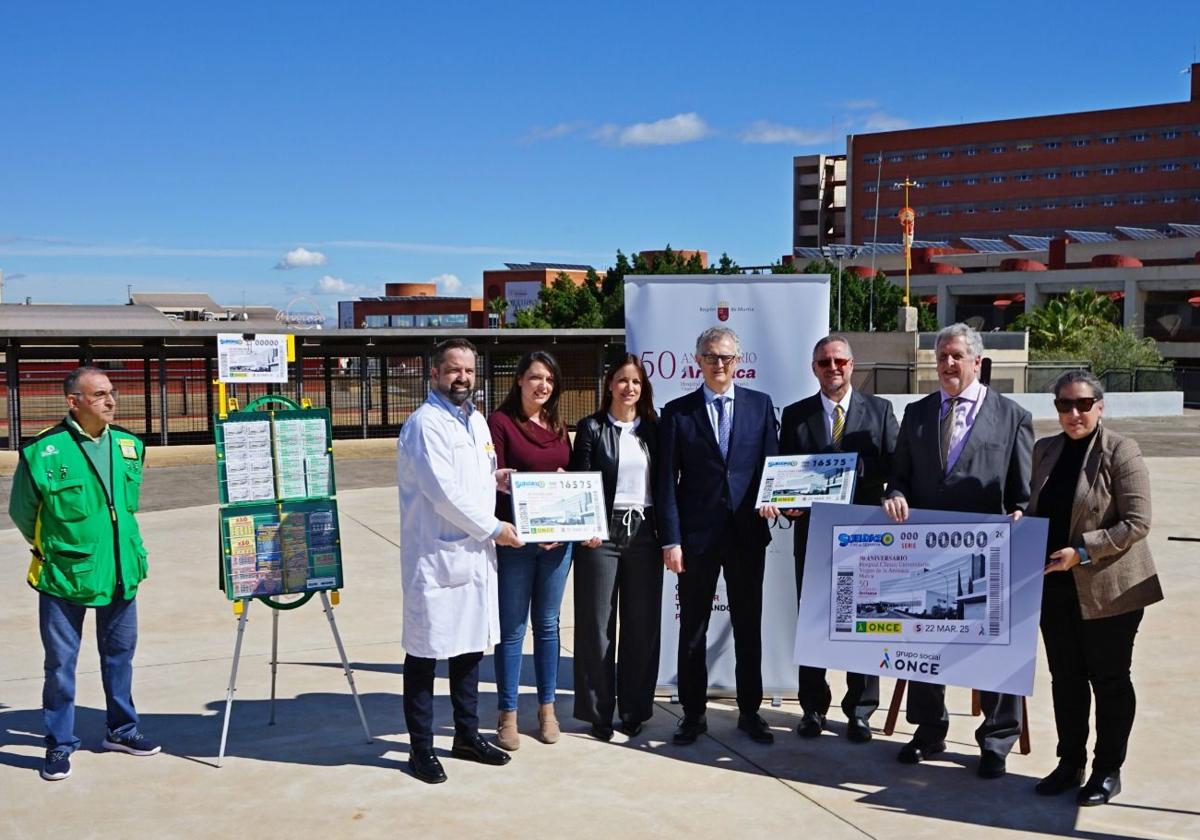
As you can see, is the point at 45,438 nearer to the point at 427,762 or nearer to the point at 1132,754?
the point at 427,762

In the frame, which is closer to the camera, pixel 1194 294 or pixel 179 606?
pixel 179 606

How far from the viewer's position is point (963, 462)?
535 centimetres

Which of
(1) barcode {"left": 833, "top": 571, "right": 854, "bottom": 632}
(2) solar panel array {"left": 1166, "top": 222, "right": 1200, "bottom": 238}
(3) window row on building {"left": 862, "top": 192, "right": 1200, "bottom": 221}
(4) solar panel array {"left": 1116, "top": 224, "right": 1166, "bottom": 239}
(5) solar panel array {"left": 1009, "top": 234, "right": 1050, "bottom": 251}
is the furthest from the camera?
(3) window row on building {"left": 862, "top": 192, "right": 1200, "bottom": 221}

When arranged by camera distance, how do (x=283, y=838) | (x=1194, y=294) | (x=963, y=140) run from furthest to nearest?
(x=963, y=140), (x=1194, y=294), (x=283, y=838)

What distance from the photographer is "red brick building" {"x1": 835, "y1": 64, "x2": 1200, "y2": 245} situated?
3526 inches

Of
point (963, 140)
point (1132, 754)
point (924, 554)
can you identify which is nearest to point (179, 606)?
point (924, 554)

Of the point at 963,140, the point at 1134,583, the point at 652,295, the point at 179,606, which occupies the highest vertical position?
the point at 963,140

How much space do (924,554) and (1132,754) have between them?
1.56m

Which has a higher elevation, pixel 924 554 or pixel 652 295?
pixel 652 295

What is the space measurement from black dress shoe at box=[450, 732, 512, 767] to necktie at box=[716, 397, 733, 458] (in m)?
1.85

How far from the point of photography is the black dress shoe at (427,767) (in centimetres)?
529

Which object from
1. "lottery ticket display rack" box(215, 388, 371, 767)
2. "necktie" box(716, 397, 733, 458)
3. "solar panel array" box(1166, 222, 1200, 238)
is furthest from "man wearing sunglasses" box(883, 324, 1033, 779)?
"solar panel array" box(1166, 222, 1200, 238)

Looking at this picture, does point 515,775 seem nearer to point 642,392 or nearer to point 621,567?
point 621,567

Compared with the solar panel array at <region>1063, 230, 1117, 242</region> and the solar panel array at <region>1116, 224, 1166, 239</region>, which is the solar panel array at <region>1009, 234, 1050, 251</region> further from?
the solar panel array at <region>1116, 224, 1166, 239</region>
